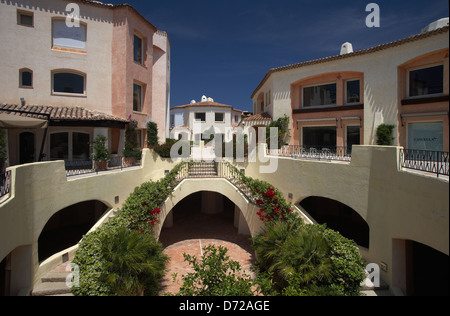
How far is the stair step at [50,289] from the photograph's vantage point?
9.39 m

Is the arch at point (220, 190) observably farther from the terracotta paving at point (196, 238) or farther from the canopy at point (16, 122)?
the canopy at point (16, 122)

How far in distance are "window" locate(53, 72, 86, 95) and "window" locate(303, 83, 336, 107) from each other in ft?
55.1

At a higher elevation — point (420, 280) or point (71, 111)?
point (71, 111)

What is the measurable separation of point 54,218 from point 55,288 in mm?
9077

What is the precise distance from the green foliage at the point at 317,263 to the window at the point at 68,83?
16.4 metres

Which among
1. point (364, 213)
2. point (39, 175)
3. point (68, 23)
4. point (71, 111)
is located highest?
point (68, 23)

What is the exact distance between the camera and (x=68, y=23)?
1648 centimetres

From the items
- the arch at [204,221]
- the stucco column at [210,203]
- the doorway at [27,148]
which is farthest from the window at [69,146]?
the stucco column at [210,203]

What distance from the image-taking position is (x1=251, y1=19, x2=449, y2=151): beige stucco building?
13875 millimetres

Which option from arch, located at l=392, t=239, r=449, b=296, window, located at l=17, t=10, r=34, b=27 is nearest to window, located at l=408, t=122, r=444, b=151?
arch, located at l=392, t=239, r=449, b=296
